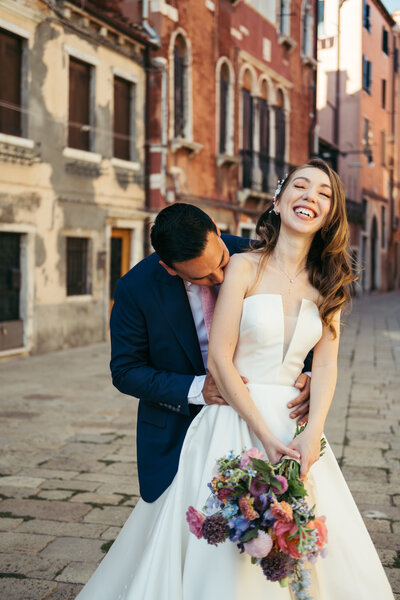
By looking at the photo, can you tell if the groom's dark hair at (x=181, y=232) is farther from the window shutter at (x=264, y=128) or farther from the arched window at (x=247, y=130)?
the window shutter at (x=264, y=128)

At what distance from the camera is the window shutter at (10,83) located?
1185cm

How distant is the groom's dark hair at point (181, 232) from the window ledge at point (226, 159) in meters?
16.6

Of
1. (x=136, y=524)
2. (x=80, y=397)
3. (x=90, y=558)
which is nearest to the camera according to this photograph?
(x=136, y=524)

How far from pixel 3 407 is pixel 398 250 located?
38.7m

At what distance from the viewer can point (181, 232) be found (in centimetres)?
239

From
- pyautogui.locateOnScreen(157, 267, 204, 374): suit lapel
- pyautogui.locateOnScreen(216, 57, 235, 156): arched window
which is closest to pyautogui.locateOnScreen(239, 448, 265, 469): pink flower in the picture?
pyautogui.locateOnScreen(157, 267, 204, 374): suit lapel

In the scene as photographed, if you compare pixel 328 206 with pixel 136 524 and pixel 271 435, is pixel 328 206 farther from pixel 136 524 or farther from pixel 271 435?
pixel 136 524

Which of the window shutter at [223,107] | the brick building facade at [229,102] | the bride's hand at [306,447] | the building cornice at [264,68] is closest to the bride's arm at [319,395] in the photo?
the bride's hand at [306,447]

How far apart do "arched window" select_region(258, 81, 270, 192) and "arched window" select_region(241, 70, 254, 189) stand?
1.87 ft

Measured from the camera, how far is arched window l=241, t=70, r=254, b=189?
20.2 m

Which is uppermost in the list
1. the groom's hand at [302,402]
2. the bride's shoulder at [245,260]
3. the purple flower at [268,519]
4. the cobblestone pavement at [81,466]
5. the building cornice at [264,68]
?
the building cornice at [264,68]

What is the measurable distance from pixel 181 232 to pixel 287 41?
21514mm

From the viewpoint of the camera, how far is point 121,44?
48.7 ft

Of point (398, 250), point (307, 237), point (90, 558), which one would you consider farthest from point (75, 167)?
point (398, 250)
